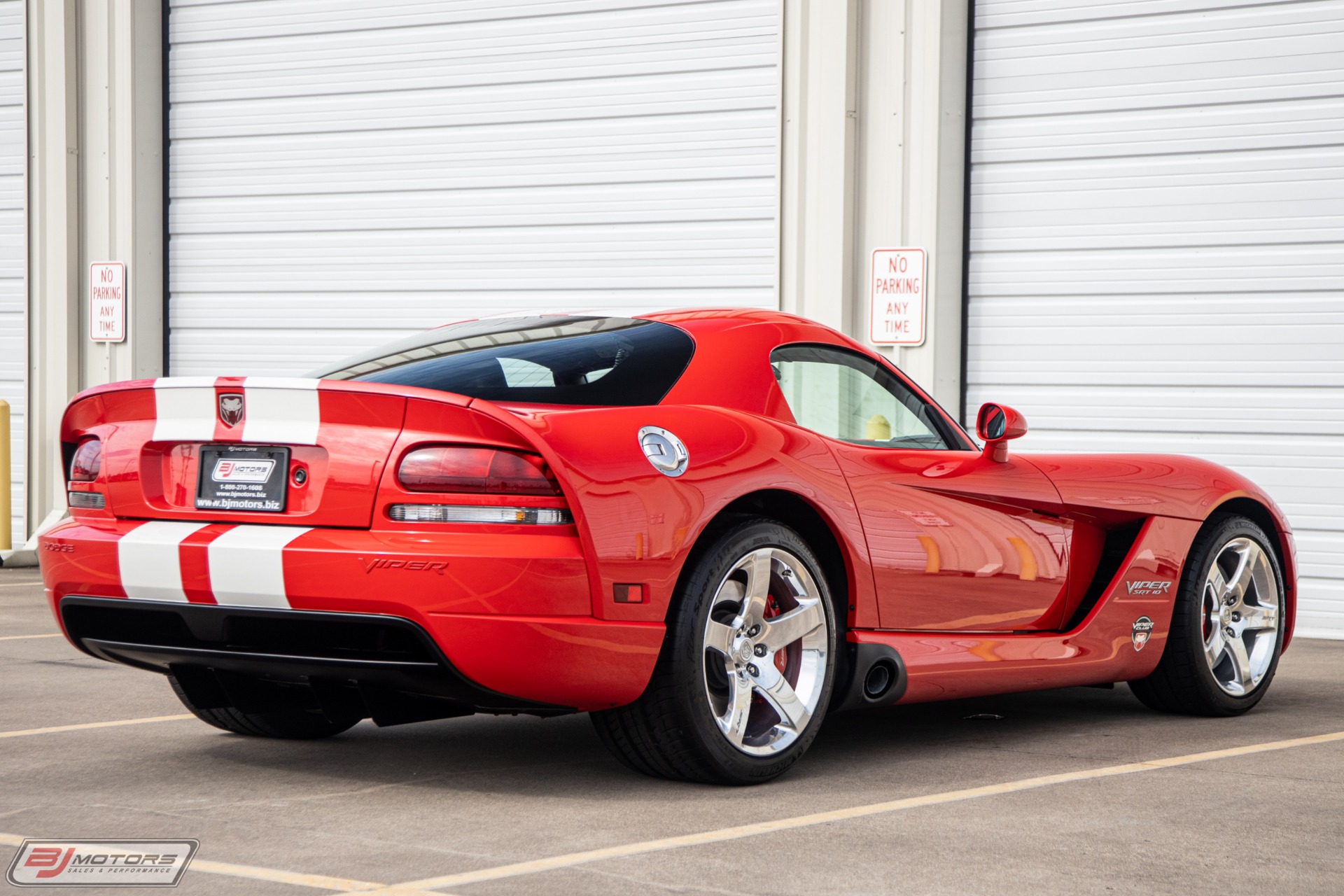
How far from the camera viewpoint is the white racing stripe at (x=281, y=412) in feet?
12.2

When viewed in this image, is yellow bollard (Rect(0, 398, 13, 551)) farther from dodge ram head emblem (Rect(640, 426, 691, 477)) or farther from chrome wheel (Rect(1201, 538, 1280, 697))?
Answer: dodge ram head emblem (Rect(640, 426, 691, 477))

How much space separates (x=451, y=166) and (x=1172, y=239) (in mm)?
5107

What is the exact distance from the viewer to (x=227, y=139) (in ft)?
41.2

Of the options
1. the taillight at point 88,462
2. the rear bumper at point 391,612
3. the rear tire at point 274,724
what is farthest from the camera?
the rear tire at point 274,724

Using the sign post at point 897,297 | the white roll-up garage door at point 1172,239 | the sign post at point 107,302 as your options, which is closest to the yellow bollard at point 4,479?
the sign post at point 107,302

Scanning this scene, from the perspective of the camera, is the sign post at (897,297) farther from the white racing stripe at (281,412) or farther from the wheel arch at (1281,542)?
the white racing stripe at (281,412)

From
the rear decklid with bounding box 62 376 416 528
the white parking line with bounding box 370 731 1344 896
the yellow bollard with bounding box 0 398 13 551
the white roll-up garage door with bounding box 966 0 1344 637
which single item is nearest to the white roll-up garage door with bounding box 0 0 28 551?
the yellow bollard with bounding box 0 398 13 551

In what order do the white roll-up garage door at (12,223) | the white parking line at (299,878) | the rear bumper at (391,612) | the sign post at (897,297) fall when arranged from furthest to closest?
the white roll-up garage door at (12,223) < the sign post at (897,297) < the rear bumper at (391,612) < the white parking line at (299,878)

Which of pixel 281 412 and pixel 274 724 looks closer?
pixel 281 412

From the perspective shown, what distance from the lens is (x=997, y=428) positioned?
4.80 metres

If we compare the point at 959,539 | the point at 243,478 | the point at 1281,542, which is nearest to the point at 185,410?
the point at 243,478

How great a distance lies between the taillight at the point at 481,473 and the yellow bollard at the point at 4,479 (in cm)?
904

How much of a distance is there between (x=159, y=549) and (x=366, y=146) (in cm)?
860

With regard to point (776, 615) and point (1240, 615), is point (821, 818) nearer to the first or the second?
point (776, 615)
